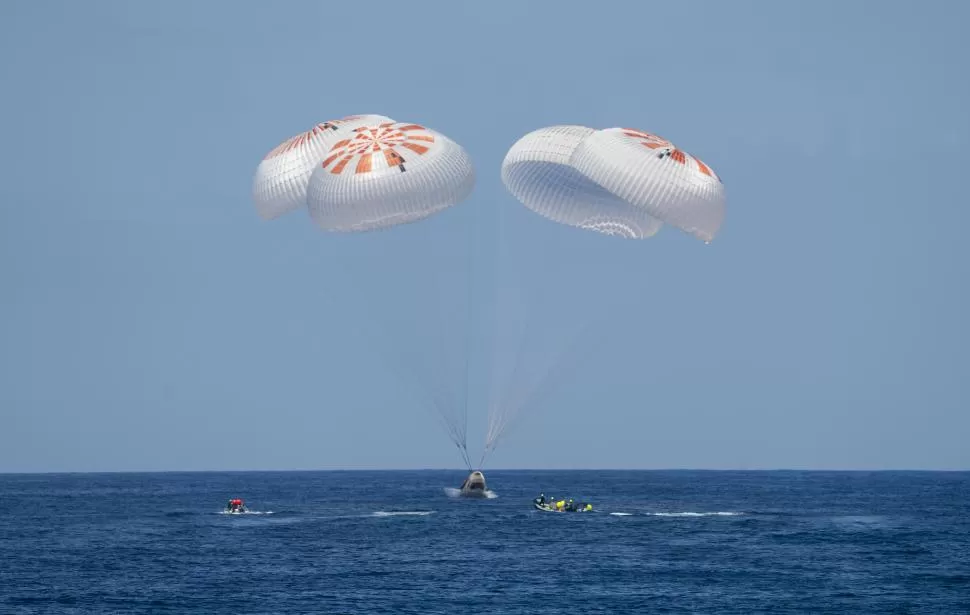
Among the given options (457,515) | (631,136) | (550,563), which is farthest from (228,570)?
(457,515)

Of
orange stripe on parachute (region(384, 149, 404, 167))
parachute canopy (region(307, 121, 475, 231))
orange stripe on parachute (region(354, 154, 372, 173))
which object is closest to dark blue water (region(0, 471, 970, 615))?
parachute canopy (region(307, 121, 475, 231))

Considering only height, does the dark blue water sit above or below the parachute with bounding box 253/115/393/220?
below

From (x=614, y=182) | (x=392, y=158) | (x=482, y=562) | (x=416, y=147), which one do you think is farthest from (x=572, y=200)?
(x=482, y=562)

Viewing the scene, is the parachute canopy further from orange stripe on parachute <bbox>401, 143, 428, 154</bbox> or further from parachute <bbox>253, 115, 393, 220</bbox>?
parachute <bbox>253, 115, 393, 220</bbox>

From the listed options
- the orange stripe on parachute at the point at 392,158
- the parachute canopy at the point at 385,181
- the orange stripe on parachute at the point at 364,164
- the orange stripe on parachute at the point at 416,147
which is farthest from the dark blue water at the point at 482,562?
the orange stripe on parachute at the point at 416,147

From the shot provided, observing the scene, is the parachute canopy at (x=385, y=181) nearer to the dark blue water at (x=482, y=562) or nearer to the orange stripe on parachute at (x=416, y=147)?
the orange stripe on parachute at (x=416, y=147)

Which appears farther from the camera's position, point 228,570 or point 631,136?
point 228,570

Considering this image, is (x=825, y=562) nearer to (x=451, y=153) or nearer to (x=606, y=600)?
(x=606, y=600)
